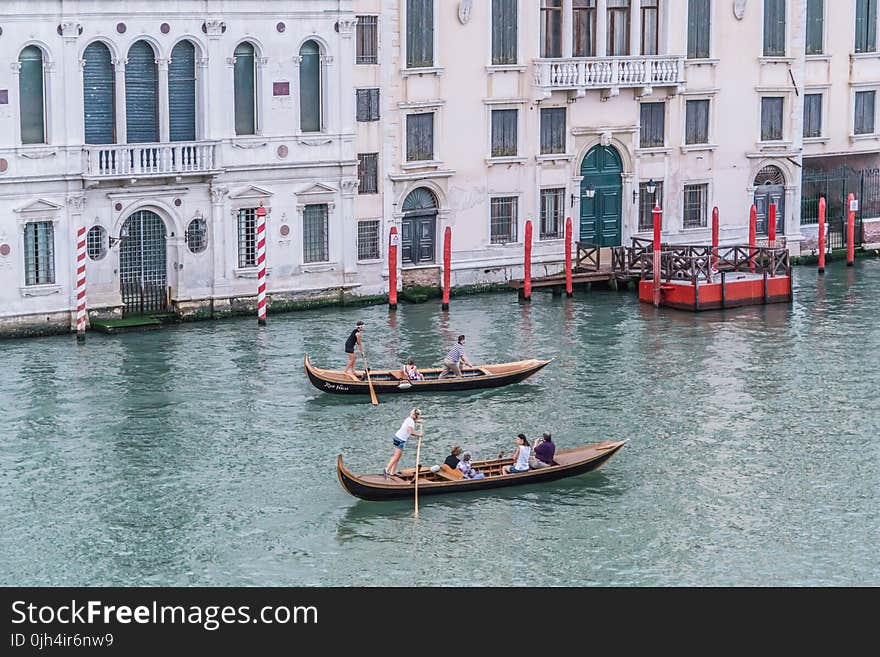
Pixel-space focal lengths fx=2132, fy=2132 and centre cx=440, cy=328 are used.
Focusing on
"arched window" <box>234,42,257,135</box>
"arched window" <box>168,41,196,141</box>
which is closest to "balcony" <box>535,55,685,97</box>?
"arched window" <box>234,42,257,135</box>

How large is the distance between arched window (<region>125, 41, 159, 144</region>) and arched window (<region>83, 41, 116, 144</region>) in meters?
0.43

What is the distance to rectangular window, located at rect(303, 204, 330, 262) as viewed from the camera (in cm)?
6144

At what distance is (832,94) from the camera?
73250mm

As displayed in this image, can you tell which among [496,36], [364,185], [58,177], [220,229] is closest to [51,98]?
[58,177]

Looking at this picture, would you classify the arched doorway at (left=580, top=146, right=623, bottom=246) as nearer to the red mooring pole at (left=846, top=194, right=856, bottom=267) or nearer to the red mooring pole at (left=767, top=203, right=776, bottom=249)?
the red mooring pole at (left=767, top=203, right=776, bottom=249)

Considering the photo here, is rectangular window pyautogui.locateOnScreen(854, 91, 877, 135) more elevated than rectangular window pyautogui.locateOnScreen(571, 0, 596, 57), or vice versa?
rectangular window pyautogui.locateOnScreen(571, 0, 596, 57)

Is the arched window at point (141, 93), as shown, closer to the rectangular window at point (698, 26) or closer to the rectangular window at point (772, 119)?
the rectangular window at point (698, 26)

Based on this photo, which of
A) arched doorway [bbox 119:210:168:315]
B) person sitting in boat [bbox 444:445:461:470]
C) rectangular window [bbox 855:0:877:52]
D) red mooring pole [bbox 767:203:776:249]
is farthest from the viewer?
rectangular window [bbox 855:0:877:52]

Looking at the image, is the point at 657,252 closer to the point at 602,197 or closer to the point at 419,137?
the point at 602,197

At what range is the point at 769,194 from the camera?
71.6 meters

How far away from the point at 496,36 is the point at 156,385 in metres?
18.7

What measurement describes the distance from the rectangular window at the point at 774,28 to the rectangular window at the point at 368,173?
15.4 m

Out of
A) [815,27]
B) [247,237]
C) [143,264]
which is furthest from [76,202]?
[815,27]

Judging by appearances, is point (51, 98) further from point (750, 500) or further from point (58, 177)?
point (750, 500)
